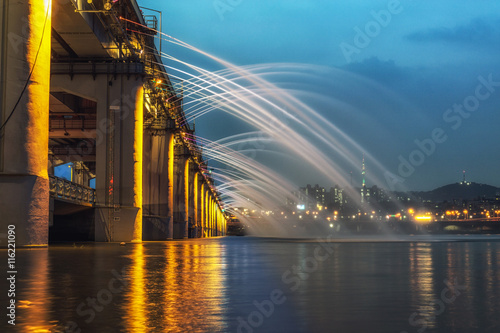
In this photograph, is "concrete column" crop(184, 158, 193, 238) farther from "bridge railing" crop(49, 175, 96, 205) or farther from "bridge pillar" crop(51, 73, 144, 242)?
"bridge railing" crop(49, 175, 96, 205)

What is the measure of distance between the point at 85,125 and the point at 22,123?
34.2 metres

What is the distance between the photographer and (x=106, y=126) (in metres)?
44.8

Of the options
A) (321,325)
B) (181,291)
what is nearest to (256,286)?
(181,291)

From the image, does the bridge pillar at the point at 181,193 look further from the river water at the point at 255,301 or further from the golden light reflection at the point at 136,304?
the golden light reflection at the point at 136,304

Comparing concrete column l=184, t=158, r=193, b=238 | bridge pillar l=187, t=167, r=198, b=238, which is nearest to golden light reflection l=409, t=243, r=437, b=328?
concrete column l=184, t=158, r=193, b=238

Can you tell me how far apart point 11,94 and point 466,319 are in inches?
882

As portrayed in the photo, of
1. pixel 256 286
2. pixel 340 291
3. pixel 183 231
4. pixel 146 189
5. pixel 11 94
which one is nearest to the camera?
pixel 340 291

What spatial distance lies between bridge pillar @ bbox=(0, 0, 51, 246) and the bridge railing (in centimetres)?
966

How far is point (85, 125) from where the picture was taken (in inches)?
2328

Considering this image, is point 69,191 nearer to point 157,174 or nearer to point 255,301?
point 157,174

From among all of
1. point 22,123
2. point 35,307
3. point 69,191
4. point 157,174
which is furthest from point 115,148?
point 35,307

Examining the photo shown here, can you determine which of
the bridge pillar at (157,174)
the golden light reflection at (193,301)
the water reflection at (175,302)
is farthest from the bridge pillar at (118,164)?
the water reflection at (175,302)

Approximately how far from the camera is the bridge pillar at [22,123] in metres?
25.3

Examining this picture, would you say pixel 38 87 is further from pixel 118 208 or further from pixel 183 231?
pixel 183 231
